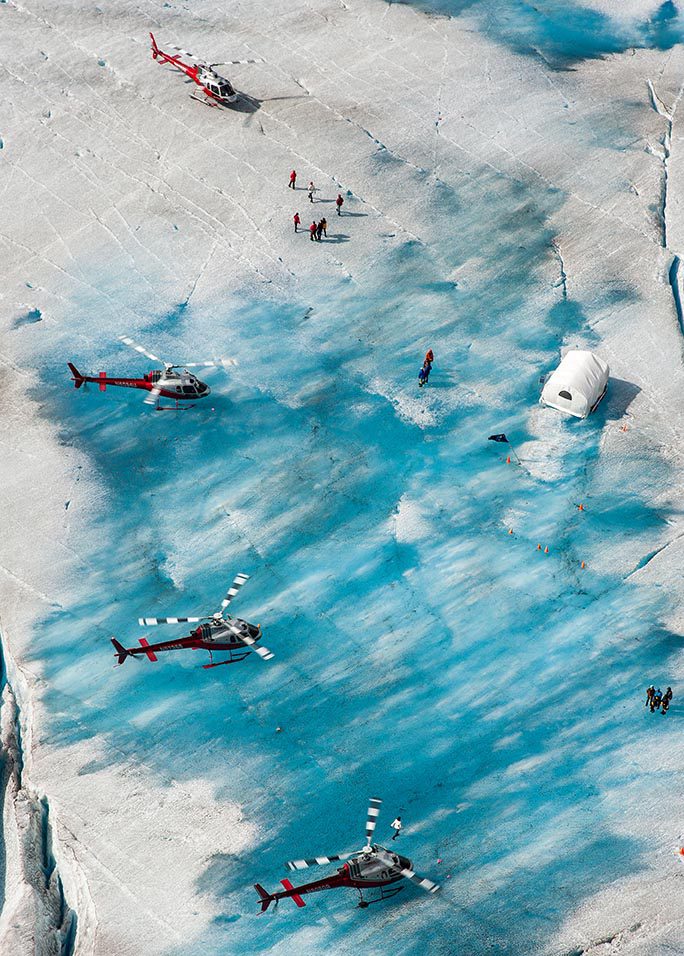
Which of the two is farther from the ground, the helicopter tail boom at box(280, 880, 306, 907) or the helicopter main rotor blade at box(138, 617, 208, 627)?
the helicopter main rotor blade at box(138, 617, 208, 627)

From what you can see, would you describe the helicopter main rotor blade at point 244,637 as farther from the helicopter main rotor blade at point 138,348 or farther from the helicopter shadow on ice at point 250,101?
the helicopter shadow on ice at point 250,101

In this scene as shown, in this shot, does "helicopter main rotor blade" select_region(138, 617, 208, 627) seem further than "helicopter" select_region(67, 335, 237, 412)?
No

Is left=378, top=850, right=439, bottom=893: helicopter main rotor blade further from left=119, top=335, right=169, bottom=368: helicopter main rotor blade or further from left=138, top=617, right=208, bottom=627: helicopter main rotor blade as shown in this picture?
left=119, top=335, right=169, bottom=368: helicopter main rotor blade

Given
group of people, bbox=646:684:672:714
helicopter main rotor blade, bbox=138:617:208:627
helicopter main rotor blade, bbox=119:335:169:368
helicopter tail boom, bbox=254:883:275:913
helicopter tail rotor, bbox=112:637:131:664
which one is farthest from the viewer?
helicopter main rotor blade, bbox=119:335:169:368

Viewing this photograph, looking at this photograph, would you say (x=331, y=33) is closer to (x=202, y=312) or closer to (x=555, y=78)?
(x=555, y=78)

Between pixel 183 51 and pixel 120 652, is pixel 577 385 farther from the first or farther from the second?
pixel 183 51

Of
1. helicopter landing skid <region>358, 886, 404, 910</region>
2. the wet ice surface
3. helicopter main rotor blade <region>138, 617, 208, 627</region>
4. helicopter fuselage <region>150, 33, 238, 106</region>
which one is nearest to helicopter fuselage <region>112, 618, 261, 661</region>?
helicopter main rotor blade <region>138, 617, 208, 627</region>

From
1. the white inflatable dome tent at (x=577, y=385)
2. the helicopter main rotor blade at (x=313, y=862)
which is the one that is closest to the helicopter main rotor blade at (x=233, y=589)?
the helicopter main rotor blade at (x=313, y=862)
